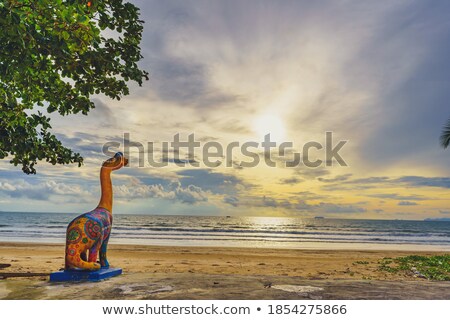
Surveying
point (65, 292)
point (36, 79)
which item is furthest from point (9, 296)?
point (36, 79)

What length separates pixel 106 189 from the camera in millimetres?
8734

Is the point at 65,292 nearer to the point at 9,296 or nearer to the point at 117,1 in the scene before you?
the point at 9,296

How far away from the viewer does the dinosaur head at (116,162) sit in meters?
8.90

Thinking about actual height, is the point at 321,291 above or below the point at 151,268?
above

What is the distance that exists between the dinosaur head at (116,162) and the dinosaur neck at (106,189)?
112 millimetres

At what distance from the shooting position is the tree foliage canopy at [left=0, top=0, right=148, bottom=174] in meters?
6.27

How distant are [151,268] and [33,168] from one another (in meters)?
7.24

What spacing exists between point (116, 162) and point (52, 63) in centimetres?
267

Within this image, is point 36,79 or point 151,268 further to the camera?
point 151,268

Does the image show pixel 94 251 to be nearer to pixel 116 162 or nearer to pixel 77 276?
pixel 77 276

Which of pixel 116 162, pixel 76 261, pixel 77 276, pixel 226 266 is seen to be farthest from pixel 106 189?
pixel 226 266

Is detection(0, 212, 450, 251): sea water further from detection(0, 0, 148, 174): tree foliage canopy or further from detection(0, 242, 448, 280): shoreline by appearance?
detection(0, 0, 148, 174): tree foliage canopy

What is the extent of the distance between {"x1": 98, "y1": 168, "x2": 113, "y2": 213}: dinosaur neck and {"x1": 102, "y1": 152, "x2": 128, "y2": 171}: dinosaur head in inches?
4.4
